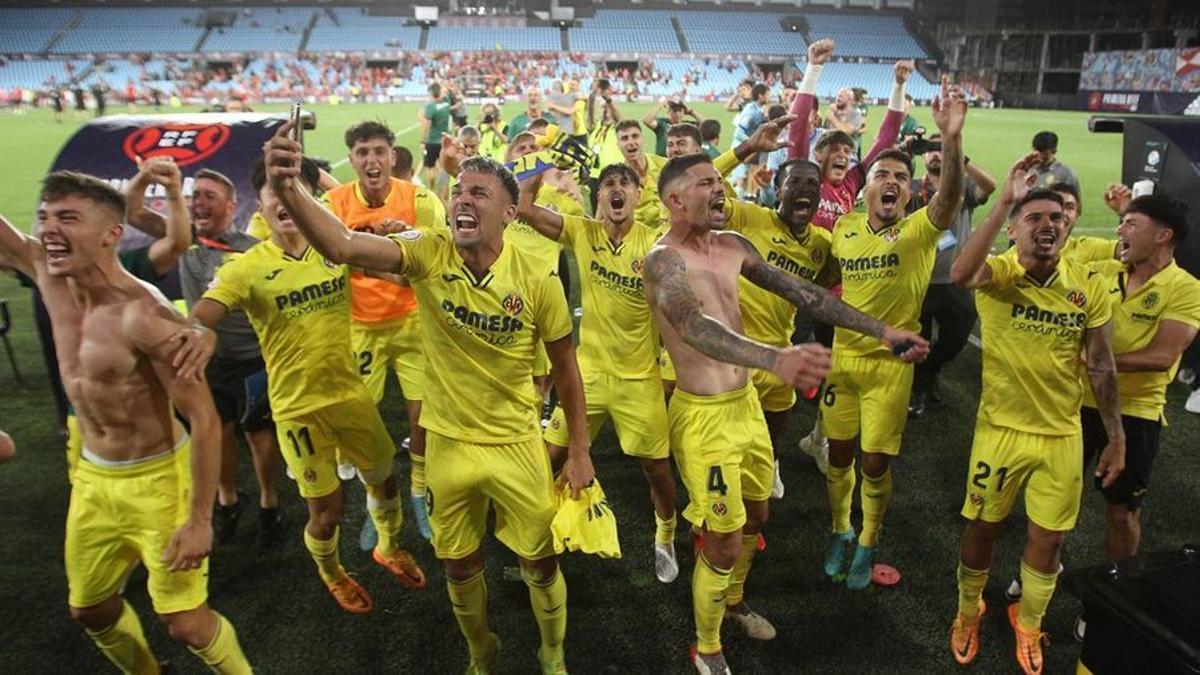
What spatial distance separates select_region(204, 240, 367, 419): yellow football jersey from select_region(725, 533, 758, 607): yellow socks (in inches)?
95.5

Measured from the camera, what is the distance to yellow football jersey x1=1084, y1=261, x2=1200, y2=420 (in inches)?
166

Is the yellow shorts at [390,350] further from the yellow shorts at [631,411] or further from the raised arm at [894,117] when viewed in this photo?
the raised arm at [894,117]

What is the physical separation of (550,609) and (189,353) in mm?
2046

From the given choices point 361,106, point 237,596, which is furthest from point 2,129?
point 237,596

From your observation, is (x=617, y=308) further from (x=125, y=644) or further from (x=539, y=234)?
(x=125, y=644)

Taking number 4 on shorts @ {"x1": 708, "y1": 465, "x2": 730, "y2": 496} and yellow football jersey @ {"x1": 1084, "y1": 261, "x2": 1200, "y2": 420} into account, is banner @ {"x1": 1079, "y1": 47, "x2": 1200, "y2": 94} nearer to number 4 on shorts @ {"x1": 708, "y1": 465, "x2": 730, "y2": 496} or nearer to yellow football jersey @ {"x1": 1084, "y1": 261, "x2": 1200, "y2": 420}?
yellow football jersey @ {"x1": 1084, "y1": 261, "x2": 1200, "y2": 420}

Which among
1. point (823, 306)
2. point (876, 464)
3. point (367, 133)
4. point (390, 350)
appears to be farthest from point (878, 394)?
point (367, 133)

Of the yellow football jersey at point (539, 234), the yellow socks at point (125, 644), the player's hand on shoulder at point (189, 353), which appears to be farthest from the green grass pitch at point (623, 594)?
the player's hand on shoulder at point (189, 353)

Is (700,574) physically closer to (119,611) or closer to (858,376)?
(858,376)

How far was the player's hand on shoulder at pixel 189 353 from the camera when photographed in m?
2.87

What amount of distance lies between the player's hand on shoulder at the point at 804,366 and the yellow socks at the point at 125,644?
10.3 feet

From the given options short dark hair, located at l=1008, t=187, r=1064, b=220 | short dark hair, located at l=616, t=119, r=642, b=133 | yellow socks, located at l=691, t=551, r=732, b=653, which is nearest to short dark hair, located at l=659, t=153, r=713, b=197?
short dark hair, located at l=1008, t=187, r=1064, b=220

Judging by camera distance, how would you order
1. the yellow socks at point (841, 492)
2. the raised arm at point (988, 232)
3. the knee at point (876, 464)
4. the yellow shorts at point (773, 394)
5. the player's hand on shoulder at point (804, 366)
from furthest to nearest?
the yellow shorts at point (773, 394)
the yellow socks at point (841, 492)
the knee at point (876, 464)
the raised arm at point (988, 232)
the player's hand on shoulder at point (804, 366)

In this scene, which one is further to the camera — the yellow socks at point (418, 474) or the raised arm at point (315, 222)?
the yellow socks at point (418, 474)
